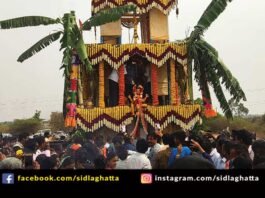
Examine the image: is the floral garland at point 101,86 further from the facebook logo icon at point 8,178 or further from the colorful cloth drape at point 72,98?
the facebook logo icon at point 8,178

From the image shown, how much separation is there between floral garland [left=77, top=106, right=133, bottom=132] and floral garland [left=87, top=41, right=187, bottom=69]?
1.98m

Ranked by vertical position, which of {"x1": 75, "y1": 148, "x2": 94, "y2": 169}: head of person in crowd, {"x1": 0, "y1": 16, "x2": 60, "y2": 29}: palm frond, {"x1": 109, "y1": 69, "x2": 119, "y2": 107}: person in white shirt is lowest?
{"x1": 75, "y1": 148, "x2": 94, "y2": 169}: head of person in crowd

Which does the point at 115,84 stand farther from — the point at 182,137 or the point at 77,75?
the point at 182,137

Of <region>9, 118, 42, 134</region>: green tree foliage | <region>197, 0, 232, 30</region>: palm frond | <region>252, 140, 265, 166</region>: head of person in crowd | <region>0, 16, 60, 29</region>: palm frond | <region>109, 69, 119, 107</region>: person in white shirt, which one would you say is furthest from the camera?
<region>9, 118, 42, 134</region>: green tree foliage

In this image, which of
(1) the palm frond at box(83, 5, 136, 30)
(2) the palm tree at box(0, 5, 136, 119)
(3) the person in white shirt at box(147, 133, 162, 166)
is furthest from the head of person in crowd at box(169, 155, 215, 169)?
(1) the palm frond at box(83, 5, 136, 30)

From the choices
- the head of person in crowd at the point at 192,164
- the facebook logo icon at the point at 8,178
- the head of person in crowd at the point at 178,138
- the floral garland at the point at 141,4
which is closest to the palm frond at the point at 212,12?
the floral garland at the point at 141,4

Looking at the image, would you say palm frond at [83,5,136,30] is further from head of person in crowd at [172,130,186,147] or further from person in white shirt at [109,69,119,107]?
head of person in crowd at [172,130,186,147]

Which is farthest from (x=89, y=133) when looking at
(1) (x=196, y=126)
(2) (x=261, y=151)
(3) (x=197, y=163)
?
(3) (x=197, y=163)

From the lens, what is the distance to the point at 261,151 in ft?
17.6

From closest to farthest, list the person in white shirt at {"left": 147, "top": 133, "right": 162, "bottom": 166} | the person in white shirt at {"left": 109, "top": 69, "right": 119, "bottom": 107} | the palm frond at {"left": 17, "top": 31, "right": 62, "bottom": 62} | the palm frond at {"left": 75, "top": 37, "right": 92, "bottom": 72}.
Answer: the person in white shirt at {"left": 147, "top": 133, "right": 162, "bottom": 166} < the palm frond at {"left": 75, "top": 37, "right": 92, "bottom": 72} < the palm frond at {"left": 17, "top": 31, "right": 62, "bottom": 62} < the person in white shirt at {"left": 109, "top": 69, "right": 119, "bottom": 107}

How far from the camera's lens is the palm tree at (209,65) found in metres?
16.5

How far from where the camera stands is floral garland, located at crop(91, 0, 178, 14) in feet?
66.7

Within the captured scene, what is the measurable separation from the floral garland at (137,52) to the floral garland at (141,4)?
2.18m

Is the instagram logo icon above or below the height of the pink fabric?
below
